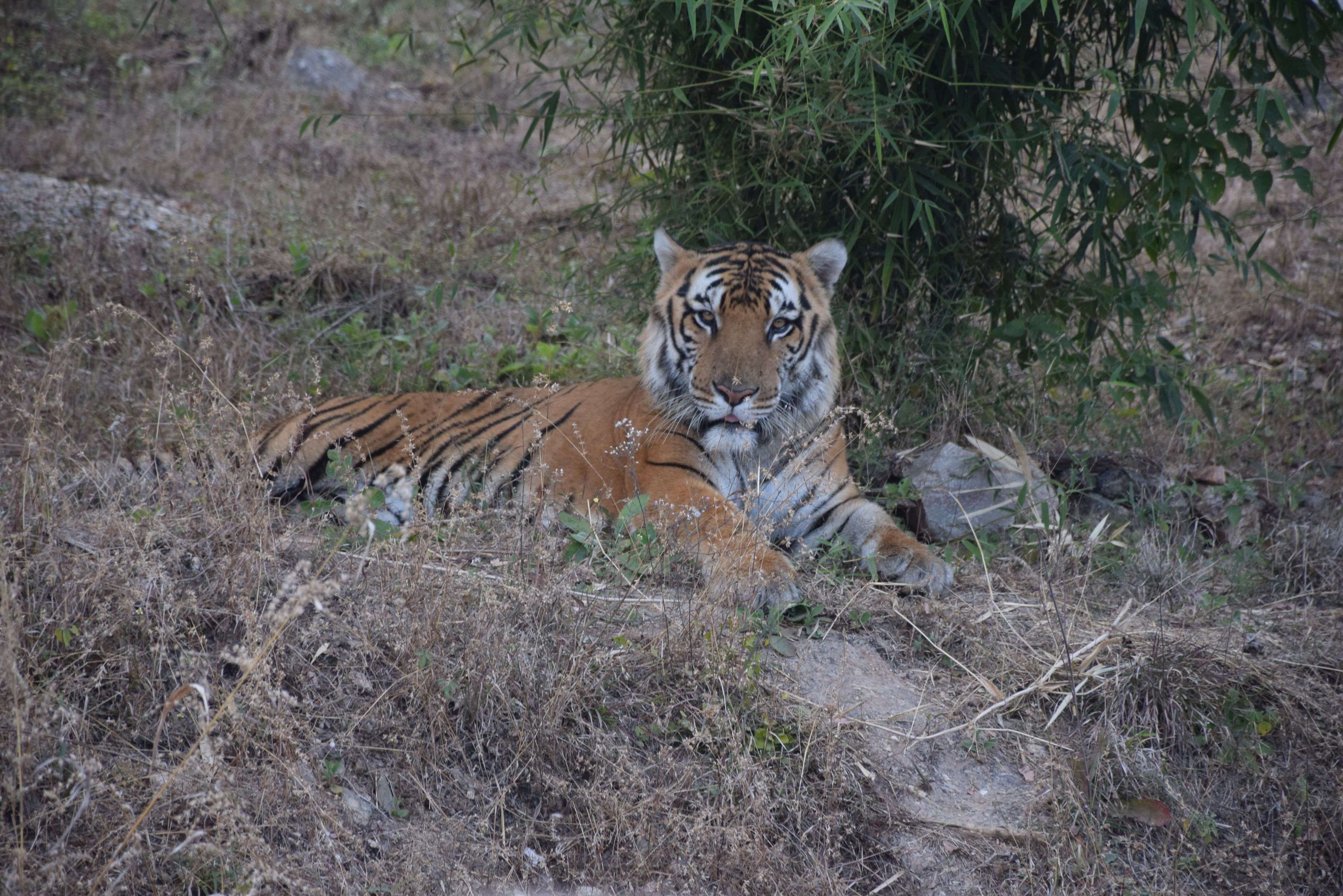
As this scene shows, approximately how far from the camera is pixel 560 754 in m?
2.65

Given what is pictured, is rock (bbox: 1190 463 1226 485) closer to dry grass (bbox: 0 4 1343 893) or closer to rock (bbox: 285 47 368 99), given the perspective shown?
dry grass (bbox: 0 4 1343 893)

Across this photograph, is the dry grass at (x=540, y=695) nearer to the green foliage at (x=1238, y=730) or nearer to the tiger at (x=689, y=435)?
the green foliage at (x=1238, y=730)

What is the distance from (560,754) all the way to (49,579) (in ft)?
4.30

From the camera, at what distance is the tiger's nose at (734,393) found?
3738 millimetres

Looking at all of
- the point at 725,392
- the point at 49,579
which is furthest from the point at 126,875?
the point at 725,392

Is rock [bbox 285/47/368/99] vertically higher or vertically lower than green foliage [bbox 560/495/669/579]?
higher

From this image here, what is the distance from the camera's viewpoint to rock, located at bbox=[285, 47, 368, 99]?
9625 millimetres

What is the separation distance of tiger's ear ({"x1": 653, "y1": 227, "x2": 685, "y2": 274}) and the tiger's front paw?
1364 mm

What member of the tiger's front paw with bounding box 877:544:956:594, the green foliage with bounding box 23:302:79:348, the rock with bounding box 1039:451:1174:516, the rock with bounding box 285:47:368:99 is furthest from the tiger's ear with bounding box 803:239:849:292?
the rock with bounding box 285:47:368:99

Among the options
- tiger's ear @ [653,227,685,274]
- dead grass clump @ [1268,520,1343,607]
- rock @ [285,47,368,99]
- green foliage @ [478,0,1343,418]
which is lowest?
dead grass clump @ [1268,520,1343,607]

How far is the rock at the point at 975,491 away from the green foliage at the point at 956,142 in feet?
1.66

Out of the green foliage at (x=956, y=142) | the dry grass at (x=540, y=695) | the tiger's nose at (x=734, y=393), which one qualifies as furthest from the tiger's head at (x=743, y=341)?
the dry grass at (x=540, y=695)

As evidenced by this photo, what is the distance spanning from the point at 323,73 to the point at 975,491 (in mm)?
7832

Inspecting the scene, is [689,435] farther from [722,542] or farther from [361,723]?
[361,723]
